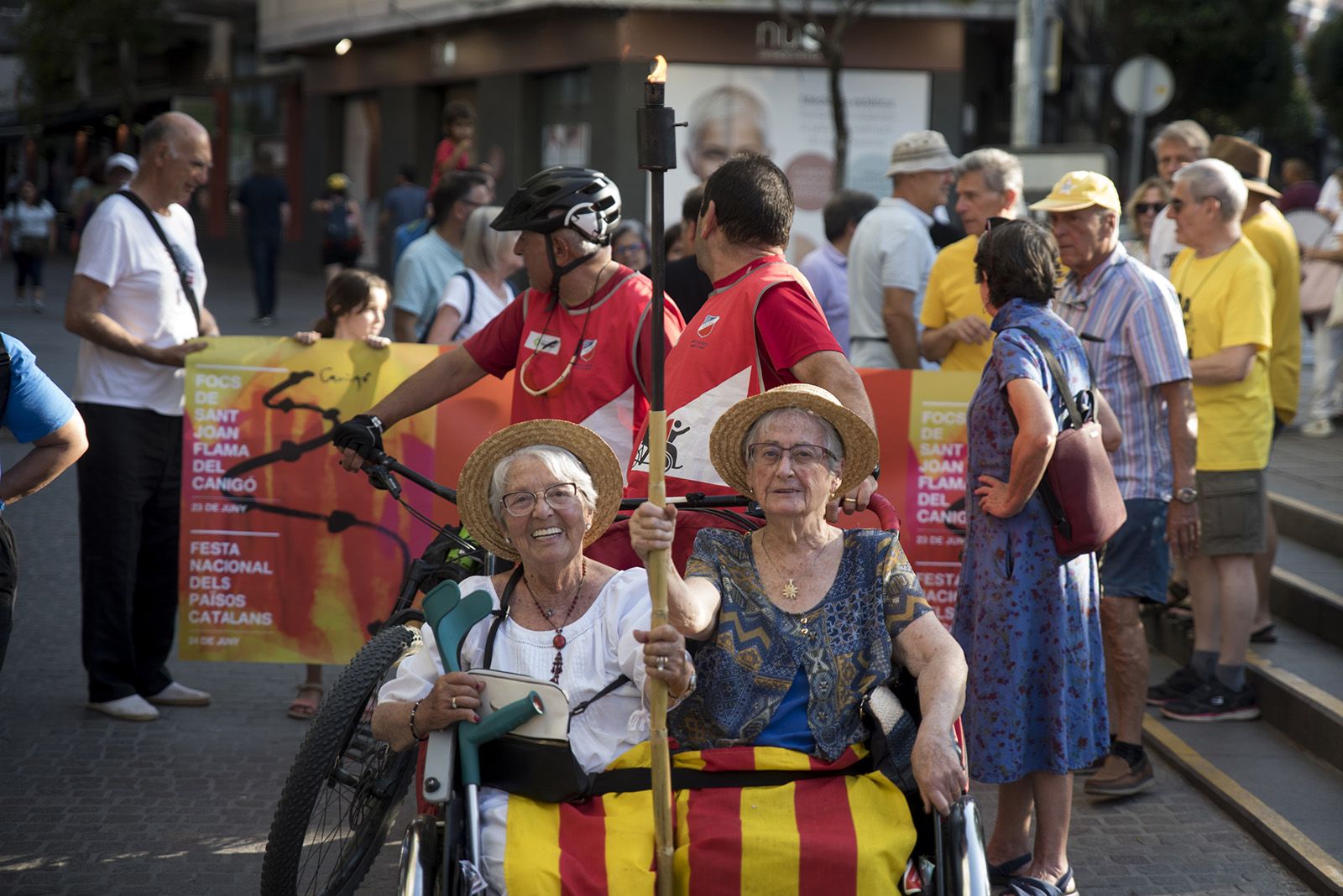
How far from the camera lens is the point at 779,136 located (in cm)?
2314

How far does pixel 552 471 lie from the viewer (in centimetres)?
374

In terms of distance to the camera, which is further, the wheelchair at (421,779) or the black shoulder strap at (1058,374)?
the black shoulder strap at (1058,374)

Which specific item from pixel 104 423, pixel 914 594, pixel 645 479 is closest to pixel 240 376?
pixel 104 423

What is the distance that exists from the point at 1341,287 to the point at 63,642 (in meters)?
8.81

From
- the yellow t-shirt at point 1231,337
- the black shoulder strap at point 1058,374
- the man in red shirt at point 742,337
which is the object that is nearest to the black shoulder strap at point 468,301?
Answer: the man in red shirt at point 742,337

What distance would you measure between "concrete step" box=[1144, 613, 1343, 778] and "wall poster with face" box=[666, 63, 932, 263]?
51.7 feet

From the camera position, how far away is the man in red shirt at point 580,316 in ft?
15.4

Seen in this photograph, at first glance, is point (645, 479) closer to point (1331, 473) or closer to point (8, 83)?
point (1331, 473)

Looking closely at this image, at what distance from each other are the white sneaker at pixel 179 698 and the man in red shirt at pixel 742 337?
2945mm

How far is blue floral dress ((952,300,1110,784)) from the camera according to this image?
15.2ft

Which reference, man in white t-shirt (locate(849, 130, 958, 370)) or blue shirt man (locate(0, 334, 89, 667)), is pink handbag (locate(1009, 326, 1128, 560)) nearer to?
man in white t-shirt (locate(849, 130, 958, 370))

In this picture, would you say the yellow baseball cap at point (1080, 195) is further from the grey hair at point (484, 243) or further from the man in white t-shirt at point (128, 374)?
the man in white t-shirt at point (128, 374)

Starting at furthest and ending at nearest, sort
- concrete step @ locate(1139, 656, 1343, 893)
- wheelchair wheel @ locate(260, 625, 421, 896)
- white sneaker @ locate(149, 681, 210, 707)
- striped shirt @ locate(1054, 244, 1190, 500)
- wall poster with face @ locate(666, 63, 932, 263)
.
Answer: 1. wall poster with face @ locate(666, 63, 932, 263)
2. white sneaker @ locate(149, 681, 210, 707)
3. striped shirt @ locate(1054, 244, 1190, 500)
4. concrete step @ locate(1139, 656, 1343, 893)
5. wheelchair wheel @ locate(260, 625, 421, 896)

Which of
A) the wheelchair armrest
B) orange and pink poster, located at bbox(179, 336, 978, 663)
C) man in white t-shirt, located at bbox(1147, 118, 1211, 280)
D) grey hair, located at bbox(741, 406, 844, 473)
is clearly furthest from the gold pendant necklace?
man in white t-shirt, located at bbox(1147, 118, 1211, 280)
